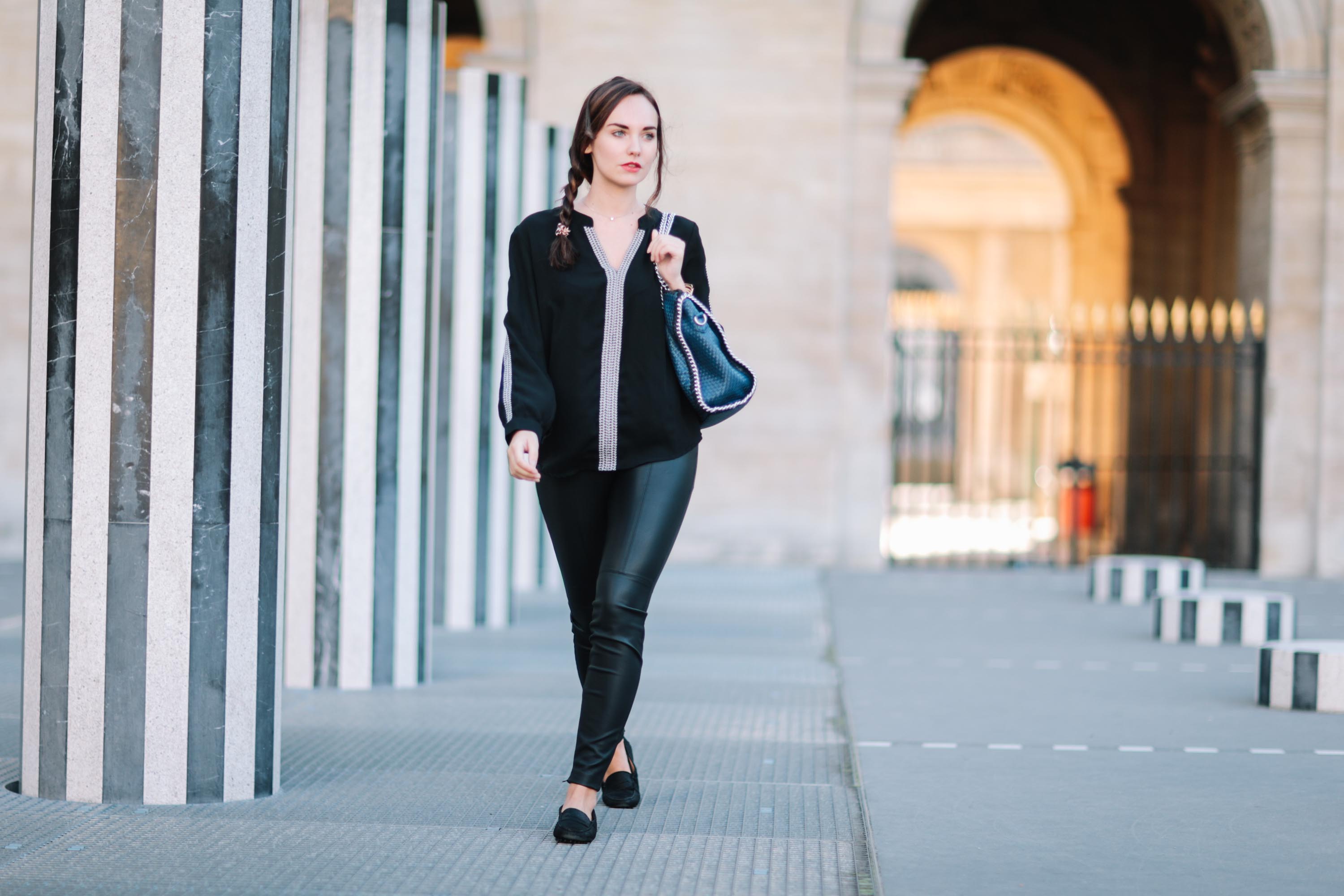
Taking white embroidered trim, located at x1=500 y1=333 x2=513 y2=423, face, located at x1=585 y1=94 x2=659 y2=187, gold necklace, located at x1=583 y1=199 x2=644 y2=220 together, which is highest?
face, located at x1=585 y1=94 x2=659 y2=187

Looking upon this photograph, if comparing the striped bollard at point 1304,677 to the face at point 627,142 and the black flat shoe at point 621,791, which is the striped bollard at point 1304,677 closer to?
the black flat shoe at point 621,791

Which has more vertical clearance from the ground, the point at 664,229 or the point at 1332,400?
the point at 664,229

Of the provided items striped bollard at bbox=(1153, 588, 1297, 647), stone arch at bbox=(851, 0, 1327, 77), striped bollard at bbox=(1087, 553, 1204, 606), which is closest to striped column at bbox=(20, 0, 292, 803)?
striped bollard at bbox=(1153, 588, 1297, 647)

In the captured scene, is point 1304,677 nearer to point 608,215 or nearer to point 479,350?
point 608,215

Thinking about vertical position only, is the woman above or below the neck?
below

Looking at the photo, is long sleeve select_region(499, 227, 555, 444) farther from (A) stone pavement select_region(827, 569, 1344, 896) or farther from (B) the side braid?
(A) stone pavement select_region(827, 569, 1344, 896)

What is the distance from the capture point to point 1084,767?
5113 millimetres

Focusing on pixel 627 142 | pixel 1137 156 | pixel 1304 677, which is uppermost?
pixel 1137 156

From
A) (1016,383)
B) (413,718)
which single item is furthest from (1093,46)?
(413,718)

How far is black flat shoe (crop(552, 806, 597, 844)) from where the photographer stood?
13.1 feet

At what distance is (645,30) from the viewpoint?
14773 mm

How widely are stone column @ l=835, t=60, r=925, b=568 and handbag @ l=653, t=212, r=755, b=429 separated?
10454 mm

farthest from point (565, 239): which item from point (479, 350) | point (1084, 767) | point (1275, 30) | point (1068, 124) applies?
point (1068, 124)

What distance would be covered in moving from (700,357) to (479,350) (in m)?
5.39
